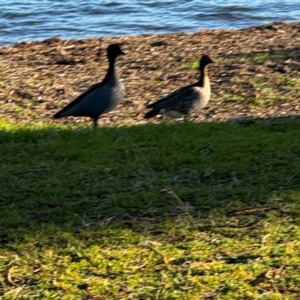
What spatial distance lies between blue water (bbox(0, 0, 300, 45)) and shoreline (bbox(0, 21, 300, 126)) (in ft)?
6.14

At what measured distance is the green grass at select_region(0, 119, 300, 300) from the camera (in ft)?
12.0

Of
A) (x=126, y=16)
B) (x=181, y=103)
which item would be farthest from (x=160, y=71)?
(x=126, y=16)

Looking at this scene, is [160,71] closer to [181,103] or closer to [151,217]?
[181,103]

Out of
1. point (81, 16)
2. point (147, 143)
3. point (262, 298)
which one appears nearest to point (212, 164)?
point (147, 143)

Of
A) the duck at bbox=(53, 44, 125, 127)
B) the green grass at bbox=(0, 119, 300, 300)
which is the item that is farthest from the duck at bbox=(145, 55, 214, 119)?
the green grass at bbox=(0, 119, 300, 300)

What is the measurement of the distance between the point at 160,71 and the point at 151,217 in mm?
7120

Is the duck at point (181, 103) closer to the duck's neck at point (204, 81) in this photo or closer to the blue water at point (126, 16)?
the duck's neck at point (204, 81)

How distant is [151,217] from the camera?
14.3 feet

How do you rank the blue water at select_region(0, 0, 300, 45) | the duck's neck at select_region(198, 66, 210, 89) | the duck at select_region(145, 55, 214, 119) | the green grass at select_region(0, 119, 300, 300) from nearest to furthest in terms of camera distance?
the green grass at select_region(0, 119, 300, 300), the duck at select_region(145, 55, 214, 119), the duck's neck at select_region(198, 66, 210, 89), the blue water at select_region(0, 0, 300, 45)

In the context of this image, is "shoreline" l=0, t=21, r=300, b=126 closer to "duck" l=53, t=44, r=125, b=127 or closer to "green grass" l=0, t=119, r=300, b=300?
"duck" l=53, t=44, r=125, b=127

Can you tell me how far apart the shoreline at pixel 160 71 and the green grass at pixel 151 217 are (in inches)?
126

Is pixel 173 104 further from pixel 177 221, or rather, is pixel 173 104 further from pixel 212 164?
pixel 177 221

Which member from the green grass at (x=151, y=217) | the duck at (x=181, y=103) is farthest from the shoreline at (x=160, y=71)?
the green grass at (x=151, y=217)

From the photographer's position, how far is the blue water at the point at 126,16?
53.5ft
